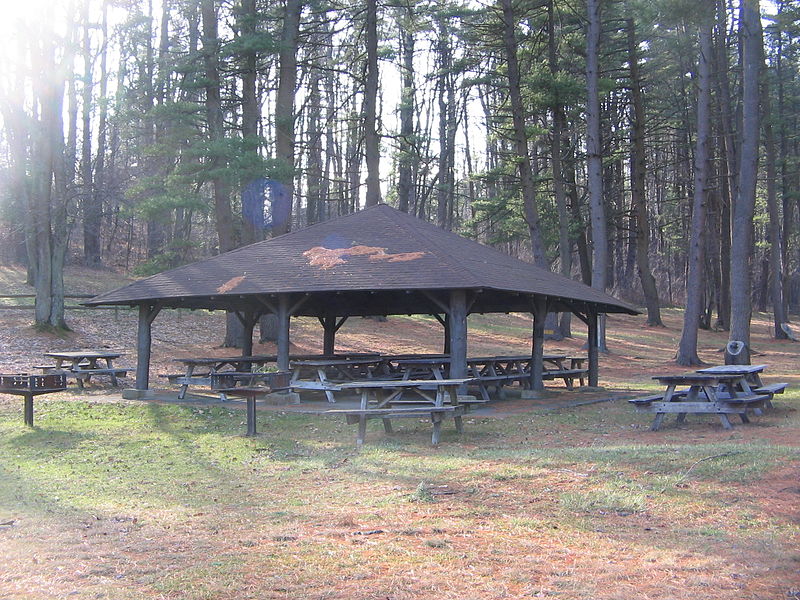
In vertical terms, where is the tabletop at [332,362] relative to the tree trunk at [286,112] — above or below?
below

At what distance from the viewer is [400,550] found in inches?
217

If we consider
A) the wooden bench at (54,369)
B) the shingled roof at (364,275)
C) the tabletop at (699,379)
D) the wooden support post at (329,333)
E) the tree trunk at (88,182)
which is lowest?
the wooden bench at (54,369)

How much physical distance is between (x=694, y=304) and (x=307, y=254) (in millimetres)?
12581

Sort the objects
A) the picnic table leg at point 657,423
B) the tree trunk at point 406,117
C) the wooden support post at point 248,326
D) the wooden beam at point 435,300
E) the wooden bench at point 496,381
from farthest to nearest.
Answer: the tree trunk at point 406,117, the wooden support post at point 248,326, the wooden bench at point 496,381, the wooden beam at point 435,300, the picnic table leg at point 657,423

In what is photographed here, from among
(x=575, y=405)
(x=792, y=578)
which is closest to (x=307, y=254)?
(x=575, y=405)

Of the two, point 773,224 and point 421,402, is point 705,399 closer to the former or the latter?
point 421,402

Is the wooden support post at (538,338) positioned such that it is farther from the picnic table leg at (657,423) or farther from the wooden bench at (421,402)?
the picnic table leg at (657,423)

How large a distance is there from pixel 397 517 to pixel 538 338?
1032 centimetres

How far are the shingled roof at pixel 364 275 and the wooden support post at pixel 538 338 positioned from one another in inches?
13.8

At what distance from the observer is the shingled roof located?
558 inches

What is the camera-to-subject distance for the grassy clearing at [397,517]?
16.1 feet

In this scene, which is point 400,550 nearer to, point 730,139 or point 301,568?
point 301,568

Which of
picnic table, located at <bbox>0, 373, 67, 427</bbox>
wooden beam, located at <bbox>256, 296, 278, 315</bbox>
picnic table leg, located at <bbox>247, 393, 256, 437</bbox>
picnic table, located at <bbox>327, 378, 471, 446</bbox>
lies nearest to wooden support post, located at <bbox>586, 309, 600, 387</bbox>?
wooden beam, located at <bbox>256, 296, 278, 315</bbox>

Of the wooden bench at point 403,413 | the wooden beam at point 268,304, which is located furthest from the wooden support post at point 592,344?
the wooden bench at point 403,413
